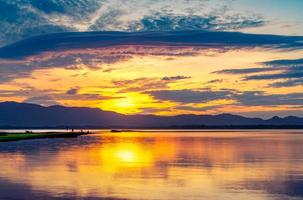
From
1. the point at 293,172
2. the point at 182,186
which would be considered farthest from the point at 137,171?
the point at 293,172

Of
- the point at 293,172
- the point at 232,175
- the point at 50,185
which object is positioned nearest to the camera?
the point at 50,185

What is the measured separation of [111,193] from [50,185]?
21.0ft

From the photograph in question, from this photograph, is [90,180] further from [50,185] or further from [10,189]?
[10,189]

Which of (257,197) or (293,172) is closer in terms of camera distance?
(257,197)

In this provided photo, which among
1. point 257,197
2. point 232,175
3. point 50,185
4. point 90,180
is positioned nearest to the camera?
point 257,197

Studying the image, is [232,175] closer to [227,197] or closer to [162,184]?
[162,184]

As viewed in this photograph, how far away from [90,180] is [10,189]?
306 inches

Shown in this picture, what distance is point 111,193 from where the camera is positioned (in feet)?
113

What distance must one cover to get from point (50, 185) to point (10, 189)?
3.46m

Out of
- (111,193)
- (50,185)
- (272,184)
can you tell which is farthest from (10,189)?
(272,184)

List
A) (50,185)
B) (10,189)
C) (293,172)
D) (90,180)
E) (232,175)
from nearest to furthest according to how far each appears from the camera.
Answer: (10,189), (50,185), (90,180), (232,175), (293,172)

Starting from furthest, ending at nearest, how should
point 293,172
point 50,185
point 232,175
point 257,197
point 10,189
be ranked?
point 293,172 → point 232,175 → point 50,185 → point 10,189 → point 257,197

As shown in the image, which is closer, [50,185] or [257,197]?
[257,197]

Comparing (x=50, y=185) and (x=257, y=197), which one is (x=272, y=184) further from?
(x=50, y=185)
